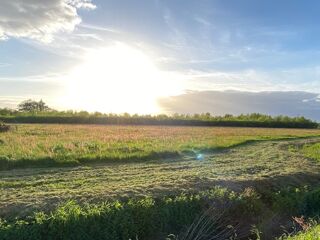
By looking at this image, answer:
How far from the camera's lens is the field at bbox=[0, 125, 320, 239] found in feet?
37.0

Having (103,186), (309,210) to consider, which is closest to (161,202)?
(103,186)

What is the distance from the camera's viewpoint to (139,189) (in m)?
13.6

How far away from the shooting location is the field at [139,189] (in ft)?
37.0

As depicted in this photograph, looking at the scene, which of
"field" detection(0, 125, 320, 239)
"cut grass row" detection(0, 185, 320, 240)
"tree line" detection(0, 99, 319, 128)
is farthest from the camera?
"tree line" detection(0, 99, 319, 128)

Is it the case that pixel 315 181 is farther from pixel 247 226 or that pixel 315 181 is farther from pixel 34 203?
pixel 34 203

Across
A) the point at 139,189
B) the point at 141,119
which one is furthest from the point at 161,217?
the point at 141,119

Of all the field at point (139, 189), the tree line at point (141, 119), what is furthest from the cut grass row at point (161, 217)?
the tree line at point (141, 119)

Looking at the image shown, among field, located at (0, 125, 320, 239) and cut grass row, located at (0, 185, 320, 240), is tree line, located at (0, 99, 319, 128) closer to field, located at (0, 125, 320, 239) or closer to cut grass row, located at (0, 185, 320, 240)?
field, located at (0, 125, 320, 239)

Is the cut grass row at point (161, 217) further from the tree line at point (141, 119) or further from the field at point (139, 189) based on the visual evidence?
the tree line at point (141, 119)

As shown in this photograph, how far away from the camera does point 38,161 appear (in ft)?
63.1

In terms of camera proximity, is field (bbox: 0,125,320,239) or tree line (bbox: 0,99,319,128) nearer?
field (bbox: 0,125,320,239)

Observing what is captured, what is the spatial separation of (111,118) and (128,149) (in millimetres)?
40690

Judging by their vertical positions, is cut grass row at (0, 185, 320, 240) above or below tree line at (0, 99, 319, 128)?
below

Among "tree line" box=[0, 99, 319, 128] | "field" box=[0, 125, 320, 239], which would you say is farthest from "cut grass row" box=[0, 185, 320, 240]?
"tree line" box=[0, 99, 319, 128]
